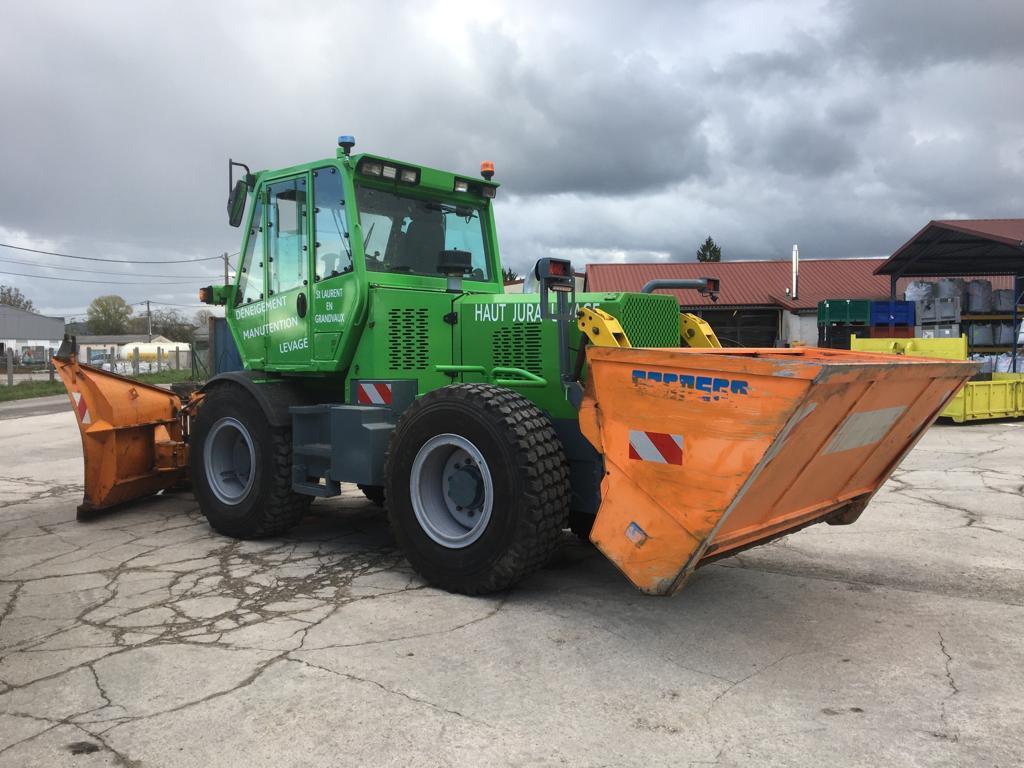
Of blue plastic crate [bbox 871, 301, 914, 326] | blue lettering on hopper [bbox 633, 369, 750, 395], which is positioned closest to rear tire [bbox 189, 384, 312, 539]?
blue lettering on hopper [bbox 633, 369, 750, 395]

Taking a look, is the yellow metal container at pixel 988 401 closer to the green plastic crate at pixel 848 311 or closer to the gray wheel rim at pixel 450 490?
the green plastic crate at pixel 848 311

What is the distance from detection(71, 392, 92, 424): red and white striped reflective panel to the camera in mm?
6844

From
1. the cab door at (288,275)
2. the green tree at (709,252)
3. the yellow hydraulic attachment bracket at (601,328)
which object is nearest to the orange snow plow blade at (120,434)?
the cab door at (288,275)

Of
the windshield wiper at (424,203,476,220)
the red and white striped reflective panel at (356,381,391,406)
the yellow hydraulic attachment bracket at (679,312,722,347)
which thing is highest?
the windshield wiper at (424,203,476,220)

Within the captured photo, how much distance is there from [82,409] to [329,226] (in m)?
2.90

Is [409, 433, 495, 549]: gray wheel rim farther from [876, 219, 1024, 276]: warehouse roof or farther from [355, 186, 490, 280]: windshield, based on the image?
[876, 219, 1024, 276]: warehouse roof

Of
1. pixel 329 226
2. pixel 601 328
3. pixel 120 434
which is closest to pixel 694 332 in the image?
pixel 601 328

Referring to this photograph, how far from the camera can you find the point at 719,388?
364 centimetres

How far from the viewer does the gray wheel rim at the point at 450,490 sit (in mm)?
4688

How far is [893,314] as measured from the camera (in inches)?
832

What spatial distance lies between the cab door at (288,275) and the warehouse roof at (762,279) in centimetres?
2608

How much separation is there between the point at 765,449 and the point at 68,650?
3.38 m

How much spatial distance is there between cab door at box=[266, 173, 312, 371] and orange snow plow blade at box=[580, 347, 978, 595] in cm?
264

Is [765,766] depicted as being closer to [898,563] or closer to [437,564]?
[437,564]
